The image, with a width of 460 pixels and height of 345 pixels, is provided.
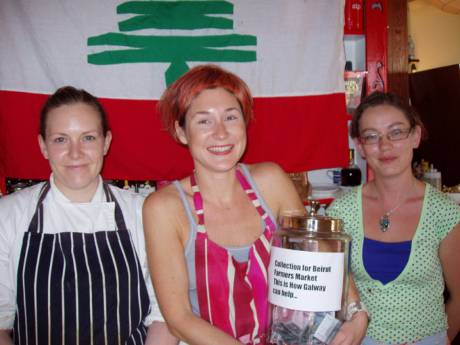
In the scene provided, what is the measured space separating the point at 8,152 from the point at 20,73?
0.40m

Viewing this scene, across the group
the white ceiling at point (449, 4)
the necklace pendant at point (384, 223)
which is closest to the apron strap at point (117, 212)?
the necklace pendant at point (384, 223)

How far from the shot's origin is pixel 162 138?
7.54 feet

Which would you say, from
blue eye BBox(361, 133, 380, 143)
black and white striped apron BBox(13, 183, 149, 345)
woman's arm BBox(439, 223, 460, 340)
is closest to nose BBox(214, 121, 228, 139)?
black and white striped apron BBox(13, 183, 149, 345)

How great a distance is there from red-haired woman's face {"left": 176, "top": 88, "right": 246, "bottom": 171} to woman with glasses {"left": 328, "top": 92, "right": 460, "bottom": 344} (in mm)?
493

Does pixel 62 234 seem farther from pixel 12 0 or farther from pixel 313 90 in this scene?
pixel 313 90

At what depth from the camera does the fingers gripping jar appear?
3.23 ft

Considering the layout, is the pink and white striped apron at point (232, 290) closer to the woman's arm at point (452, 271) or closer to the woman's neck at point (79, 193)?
the woman's neck at point (79, 193)

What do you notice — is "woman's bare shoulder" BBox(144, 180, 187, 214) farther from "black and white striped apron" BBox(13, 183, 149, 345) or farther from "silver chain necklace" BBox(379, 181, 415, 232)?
"silver chain necklace" BBox(379, 181, 415, 232)

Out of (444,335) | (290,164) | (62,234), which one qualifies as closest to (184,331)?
(62,234)

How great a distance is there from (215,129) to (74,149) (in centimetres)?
44

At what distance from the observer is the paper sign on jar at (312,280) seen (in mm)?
983

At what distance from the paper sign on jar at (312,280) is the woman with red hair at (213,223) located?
21 cm

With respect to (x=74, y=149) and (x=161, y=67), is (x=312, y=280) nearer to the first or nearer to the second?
(x=74, y=149)

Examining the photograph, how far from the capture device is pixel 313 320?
3.29 feet
